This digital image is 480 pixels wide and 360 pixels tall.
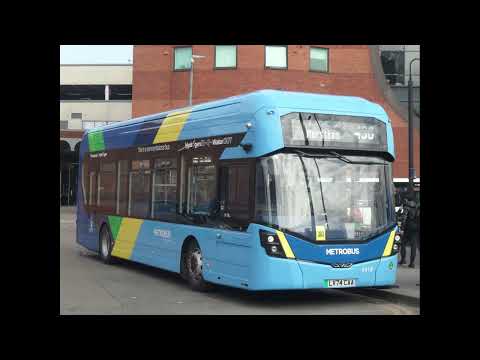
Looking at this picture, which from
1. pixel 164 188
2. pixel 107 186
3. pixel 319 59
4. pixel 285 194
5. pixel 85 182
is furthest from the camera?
pixel 319 59

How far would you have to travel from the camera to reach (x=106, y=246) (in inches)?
647

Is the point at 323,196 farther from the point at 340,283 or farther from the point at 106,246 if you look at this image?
the point at 106,246

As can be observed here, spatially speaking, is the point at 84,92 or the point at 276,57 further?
the point at 84,92

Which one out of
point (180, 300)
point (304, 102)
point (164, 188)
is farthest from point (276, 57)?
point (180, 300)

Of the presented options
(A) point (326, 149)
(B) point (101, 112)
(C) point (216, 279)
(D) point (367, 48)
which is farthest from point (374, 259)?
(B) point (101, 112)

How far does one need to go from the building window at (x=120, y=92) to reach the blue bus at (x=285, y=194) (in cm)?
4499

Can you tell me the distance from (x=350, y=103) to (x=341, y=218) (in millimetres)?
1878

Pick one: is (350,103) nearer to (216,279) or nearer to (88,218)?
(216,279)

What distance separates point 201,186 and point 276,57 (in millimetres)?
29817

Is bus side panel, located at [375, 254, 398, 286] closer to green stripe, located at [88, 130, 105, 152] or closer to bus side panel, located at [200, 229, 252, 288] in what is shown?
bus side panel, located at [200, 229, 252, 288]

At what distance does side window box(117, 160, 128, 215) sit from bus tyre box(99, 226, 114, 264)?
A: 3.60 feet

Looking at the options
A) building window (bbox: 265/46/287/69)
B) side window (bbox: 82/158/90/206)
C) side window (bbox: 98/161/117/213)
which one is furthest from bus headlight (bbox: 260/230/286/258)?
building window (bbox: 265/46/287/69)

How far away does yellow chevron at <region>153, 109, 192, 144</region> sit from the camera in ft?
41.9

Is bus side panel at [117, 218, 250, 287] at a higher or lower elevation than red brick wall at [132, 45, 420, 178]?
lower
